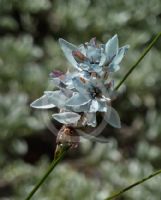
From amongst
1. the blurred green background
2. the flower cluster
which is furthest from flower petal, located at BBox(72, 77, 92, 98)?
the blurred green background

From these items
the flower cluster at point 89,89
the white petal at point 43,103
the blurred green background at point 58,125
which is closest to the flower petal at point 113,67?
the flower cluster at point 89,89

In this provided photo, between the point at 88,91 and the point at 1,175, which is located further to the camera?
the point at 1,175

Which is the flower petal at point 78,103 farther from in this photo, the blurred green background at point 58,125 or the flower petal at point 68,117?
the blurred green background at point 58,125

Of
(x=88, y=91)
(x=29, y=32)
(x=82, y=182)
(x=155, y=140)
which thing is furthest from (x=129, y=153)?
(x=88, y=91)

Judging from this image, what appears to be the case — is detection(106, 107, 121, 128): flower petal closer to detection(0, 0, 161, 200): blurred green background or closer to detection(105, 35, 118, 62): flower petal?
detection(105, 35, 118, 62): flower petal

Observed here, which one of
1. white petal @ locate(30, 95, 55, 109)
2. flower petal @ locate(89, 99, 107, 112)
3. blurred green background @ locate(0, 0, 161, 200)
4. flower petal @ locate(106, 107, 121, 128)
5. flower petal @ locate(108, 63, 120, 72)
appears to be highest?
flower petal @ locate(108, 63, 120, 72)

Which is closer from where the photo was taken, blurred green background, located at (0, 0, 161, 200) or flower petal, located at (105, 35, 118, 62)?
flower petal, located at (105, 35, 118, 62)

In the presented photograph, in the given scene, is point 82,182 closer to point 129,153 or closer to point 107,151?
point 107,151
